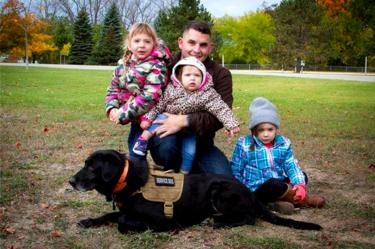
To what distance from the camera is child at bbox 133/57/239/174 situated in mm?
4570

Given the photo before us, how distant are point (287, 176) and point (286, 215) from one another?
454 mm

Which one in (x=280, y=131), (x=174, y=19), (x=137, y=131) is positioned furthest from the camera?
(x=174, y=19)

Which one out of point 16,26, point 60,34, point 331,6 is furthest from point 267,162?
point 60,34

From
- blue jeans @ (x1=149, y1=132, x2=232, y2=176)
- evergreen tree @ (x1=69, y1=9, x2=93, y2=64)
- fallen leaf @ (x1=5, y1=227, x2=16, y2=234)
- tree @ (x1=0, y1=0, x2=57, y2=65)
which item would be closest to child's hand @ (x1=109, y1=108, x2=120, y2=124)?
blue jeans @ (x1=149, y1=132, x2=232, y2=176)

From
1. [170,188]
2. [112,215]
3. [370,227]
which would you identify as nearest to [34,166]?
[112,215]

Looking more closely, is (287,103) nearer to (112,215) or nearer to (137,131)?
(137,131)

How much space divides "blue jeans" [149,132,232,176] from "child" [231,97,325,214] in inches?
8.9

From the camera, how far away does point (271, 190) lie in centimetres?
468

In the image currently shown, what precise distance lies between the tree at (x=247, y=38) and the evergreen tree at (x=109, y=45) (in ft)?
57.4

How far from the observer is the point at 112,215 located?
165 inches

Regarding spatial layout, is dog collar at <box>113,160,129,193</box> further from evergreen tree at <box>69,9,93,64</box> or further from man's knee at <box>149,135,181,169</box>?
evergreen tree at <box>69,9,93,64</box>

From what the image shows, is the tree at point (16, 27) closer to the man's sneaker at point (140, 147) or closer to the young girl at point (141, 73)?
the young girl at point (141, 73)

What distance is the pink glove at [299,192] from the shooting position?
458 cm

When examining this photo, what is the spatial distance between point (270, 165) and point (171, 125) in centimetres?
110
